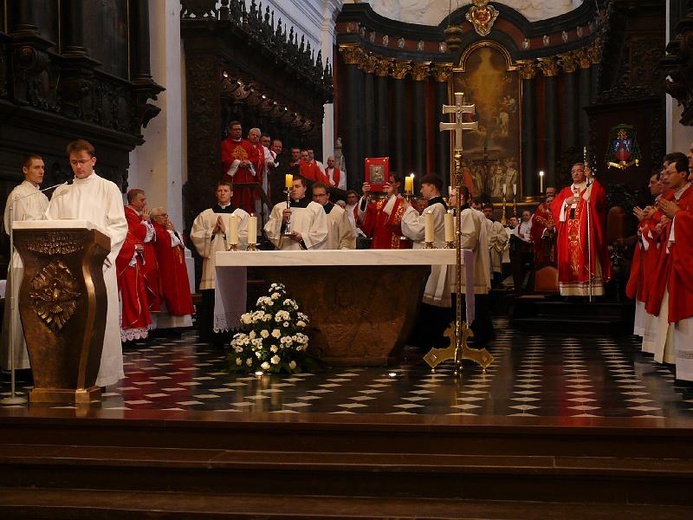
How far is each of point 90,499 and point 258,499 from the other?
0.91 meters

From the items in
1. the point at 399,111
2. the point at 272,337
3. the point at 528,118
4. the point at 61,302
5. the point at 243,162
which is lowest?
the point at 272,337

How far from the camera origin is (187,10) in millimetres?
16000

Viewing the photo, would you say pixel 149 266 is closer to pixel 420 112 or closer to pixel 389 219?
pixel 389 219

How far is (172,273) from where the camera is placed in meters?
12.9

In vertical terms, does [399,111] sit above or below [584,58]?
below

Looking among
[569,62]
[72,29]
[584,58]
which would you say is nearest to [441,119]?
[569,62]

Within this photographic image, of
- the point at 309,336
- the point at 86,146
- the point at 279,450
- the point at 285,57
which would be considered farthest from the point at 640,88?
the point at 279,450

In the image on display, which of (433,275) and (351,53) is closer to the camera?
(433,275)

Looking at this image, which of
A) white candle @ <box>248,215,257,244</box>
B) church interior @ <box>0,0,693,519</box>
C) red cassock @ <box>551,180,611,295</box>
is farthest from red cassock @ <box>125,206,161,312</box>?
red cassock @ <box>551,180,611,295</box>

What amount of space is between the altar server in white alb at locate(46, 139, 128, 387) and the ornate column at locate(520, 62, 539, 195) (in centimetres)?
2148

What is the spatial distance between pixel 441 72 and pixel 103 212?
73.3 ft

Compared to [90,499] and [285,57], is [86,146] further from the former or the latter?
[285,57]

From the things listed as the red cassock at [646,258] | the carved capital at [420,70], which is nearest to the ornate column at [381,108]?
the carved capital at [420,70]

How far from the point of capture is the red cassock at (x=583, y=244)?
45.2 feet
